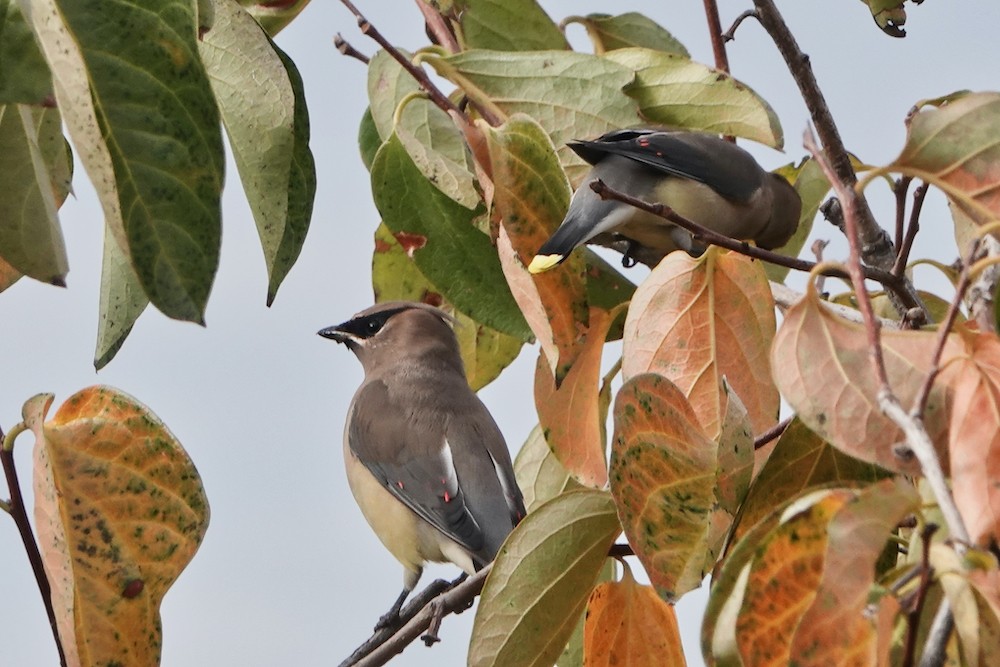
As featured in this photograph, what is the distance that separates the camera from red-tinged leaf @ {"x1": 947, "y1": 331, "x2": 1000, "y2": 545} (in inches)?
50.8

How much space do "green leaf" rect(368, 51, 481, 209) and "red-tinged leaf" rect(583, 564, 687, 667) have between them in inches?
27.8

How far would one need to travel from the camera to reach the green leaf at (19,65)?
5.90 feet

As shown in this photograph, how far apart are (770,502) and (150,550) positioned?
79cm

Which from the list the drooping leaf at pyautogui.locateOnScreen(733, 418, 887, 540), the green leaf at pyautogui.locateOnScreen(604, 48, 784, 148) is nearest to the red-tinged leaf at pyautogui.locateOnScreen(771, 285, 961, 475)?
the drooping leaf at pyautogui.locateOnScreen(733, 418, 887, 540)

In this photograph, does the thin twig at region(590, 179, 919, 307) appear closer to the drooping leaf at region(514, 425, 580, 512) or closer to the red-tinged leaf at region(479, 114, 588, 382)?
the red-tinged leaf at region(479, 114, 588, 382)

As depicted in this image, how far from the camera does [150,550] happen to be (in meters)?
1.85

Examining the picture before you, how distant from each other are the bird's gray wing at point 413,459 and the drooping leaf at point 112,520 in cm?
201

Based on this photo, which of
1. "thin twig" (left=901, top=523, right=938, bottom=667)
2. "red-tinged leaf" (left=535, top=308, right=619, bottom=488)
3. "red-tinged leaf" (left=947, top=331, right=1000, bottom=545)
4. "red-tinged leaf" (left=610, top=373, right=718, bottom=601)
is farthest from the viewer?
"red-tinged leaf" (left=535, top=308, right=619, bottom=488)

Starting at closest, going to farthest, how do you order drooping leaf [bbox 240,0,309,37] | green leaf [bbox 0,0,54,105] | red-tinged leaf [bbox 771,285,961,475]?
red-tinged leaf [bbox 771,285,961,475]
green leaf [bbox 0,0,54,105]
drooping leaf [bbox 240,0,309,37]

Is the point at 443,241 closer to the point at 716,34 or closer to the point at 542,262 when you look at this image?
the point at 542,262

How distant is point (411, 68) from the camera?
2332 millimetres

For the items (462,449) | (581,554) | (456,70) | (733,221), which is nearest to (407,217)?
(456,70)

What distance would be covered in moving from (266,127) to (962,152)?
90cm

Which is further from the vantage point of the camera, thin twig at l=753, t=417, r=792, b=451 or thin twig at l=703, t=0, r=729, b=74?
thin twig at l=703, t=0, r=729, b=74
